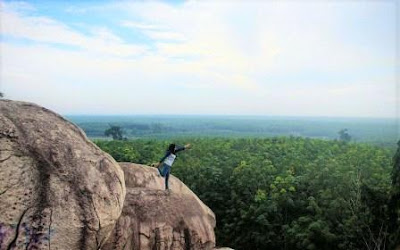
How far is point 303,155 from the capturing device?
29.3 m

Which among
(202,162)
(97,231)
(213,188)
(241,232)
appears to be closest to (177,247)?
(97,231)

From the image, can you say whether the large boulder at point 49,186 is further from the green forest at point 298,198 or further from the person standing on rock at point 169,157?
the green forest at point 298,198

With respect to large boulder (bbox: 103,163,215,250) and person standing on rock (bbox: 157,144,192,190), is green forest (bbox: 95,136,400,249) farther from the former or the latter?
person standing on rock (bbox: 157,144,192,190)

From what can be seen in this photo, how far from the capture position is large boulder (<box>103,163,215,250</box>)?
1023 cm

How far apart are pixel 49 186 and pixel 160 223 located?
3.15 meters

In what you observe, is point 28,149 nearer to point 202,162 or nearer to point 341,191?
point 341,191

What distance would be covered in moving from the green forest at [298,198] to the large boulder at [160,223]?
21.1ft

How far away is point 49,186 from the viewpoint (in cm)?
816

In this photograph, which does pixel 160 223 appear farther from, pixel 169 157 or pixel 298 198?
pixel 298 198

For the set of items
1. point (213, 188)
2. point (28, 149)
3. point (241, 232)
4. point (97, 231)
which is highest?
point (28, 149)

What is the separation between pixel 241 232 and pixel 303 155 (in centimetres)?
1051

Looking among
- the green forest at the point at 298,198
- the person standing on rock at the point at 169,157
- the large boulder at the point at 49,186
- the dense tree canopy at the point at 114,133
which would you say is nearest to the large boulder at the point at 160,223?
the person standing on rock at the point at 169,157

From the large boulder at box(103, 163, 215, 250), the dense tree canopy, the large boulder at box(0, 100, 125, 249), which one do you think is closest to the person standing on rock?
the large boulder at box(103, 163, 215, 250)

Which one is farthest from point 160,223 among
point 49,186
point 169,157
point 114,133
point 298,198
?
point 114,133
